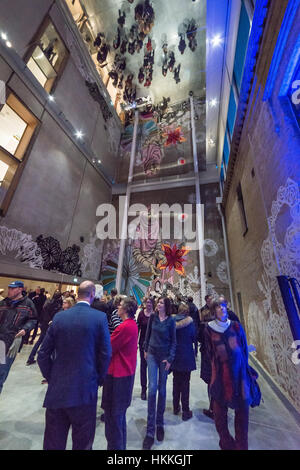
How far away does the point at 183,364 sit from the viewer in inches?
95.4

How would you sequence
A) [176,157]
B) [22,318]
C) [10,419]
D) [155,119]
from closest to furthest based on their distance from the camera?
[10,419]
[22,318]
[176,157]
[155,119]

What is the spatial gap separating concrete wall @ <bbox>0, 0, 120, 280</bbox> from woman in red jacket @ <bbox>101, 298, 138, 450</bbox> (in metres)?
5.71

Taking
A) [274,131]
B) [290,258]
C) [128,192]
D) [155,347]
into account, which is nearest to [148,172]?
[128,192]

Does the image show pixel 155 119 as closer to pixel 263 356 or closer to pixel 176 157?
pixel 176 157

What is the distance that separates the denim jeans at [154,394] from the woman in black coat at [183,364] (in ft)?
0.94

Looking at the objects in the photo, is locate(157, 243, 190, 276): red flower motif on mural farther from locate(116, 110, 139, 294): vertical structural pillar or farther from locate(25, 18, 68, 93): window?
locate(25, 18, 68, 93): window

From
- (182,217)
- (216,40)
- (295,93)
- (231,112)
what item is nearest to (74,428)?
(295,93)

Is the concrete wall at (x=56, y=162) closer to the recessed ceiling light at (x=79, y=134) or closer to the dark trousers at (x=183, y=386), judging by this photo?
the recessed ceiling light at (x=79, y=134)

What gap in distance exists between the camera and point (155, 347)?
231cm

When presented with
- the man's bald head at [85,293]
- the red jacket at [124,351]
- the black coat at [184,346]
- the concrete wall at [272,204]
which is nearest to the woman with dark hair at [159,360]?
the black coat at [184,346]

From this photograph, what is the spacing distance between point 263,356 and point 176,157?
11.3m

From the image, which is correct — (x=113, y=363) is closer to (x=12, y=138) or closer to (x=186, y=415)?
(x=186, y=415)

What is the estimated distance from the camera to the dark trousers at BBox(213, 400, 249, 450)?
1.72 metres

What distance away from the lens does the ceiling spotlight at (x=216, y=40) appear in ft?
21.7
